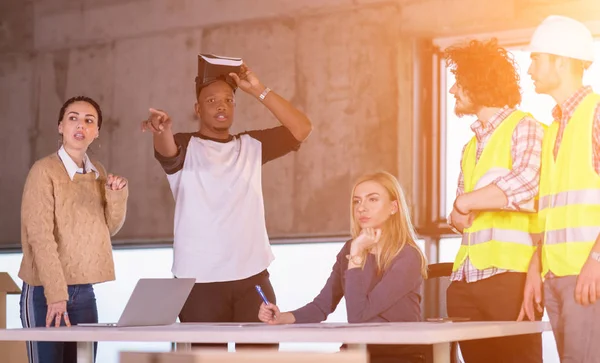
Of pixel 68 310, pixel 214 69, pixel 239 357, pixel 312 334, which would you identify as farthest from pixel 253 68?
pixel 239 357

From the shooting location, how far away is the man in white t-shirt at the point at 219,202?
348 centimetres

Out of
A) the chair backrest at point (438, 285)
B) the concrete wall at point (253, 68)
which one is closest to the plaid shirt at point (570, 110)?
the chair backrest at point (438, 285)

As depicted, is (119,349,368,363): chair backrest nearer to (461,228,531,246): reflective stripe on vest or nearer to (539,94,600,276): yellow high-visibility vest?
(539,94,600,276): yellow high-visibility vest

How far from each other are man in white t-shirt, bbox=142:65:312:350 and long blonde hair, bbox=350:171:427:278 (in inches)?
22.5

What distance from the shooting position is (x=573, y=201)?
274 centimetres

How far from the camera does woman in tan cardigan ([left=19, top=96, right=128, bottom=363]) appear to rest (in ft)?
10.7

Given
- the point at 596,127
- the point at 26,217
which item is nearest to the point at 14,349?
the point at 26,217

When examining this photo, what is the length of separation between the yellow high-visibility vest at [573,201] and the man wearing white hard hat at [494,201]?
12cm

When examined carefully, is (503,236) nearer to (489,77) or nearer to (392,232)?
(392,232)

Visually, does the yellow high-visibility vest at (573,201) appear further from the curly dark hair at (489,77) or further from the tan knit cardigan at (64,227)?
the tan knit cardigan at (64,227)

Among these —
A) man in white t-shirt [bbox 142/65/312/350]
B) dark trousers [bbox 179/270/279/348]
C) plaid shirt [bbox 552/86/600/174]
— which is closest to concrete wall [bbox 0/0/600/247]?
man in white t-shirt [bbox 142/65/312/350]

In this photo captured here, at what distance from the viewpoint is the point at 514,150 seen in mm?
2984

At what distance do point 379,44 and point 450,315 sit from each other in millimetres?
2685

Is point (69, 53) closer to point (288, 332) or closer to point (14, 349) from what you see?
point (14, 349)
